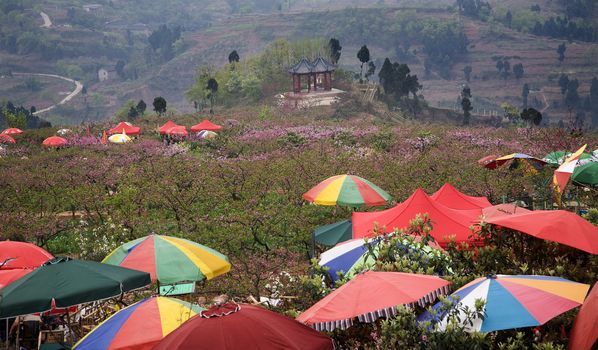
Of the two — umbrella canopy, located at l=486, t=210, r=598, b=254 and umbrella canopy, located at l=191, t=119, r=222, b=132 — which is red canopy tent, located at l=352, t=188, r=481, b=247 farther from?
umbrella canopy, located at l=191, t=119, r=222, b=132

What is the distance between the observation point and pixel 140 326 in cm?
909

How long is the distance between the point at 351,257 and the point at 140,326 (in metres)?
3.59

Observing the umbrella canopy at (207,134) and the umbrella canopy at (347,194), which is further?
the umbrella canopy at (207,134)

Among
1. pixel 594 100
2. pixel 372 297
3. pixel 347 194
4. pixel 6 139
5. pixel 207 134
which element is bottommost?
pixel 594 100

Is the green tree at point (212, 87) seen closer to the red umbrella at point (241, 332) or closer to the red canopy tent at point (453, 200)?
the red canopy tent at point (453, 200)

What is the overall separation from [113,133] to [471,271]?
32.7 metres

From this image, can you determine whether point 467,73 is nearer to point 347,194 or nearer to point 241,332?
point 347,194

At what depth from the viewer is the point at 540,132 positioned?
117 feet

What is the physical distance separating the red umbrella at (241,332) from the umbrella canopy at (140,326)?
1.24 metres

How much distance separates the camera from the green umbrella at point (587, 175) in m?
16.0

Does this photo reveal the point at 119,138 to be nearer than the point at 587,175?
No

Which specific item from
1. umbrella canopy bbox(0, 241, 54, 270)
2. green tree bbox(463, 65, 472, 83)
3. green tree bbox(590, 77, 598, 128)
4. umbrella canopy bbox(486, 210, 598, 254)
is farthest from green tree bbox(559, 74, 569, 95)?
umbrella canopy bbox(486, 210, 598, 254)

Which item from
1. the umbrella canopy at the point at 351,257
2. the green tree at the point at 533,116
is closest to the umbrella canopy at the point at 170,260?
the umbrella canopy at the point at 351,257

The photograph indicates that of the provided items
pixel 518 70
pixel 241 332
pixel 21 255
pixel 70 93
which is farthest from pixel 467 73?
pixel 241 332
